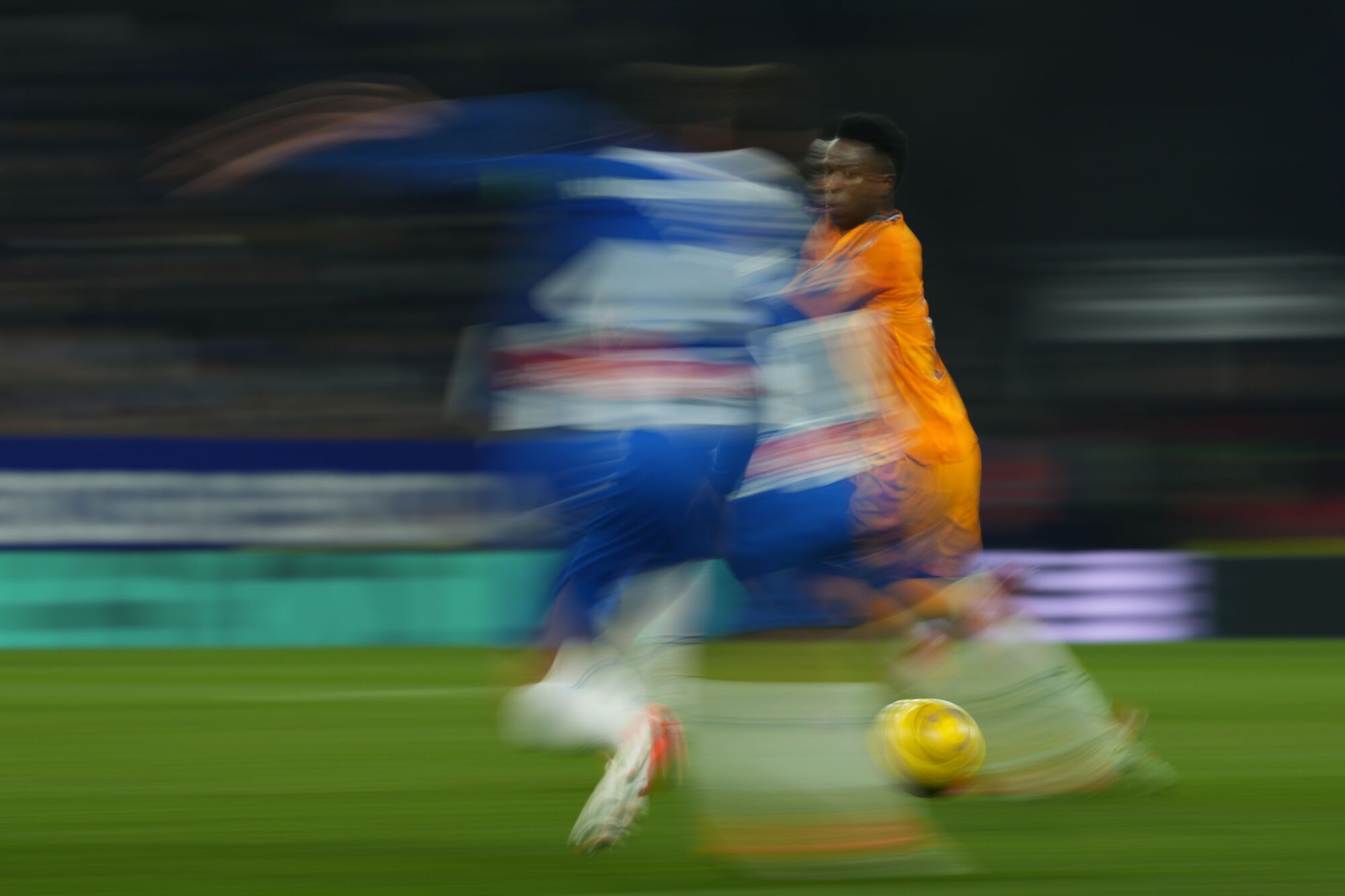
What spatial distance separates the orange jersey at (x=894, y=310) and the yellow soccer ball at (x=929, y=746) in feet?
1.67

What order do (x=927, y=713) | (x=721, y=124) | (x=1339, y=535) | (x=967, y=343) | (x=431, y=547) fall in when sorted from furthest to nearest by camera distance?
(x=967, y=343)
(x=1339, y=535)
(x=431, y=547)
(x=927, y=713)
(x=721, y=124)

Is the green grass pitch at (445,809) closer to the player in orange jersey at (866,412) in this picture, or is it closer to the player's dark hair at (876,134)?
the player in orange jersey at (866,412)

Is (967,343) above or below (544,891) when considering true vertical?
above

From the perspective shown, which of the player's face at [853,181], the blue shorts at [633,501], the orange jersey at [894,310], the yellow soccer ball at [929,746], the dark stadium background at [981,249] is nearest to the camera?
the blue shorts at [633,501]

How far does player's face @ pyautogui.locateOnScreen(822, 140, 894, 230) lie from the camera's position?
417 cm

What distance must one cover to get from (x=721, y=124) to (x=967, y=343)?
747 cm

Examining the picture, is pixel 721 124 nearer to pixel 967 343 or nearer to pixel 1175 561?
pixel 1175 561

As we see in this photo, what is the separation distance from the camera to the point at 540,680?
3.91 metres

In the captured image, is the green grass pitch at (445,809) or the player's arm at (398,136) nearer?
the green grass pitch at (445,809)

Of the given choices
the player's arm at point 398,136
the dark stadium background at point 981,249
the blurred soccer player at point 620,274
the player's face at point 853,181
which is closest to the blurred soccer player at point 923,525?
the player's face at point 853,181

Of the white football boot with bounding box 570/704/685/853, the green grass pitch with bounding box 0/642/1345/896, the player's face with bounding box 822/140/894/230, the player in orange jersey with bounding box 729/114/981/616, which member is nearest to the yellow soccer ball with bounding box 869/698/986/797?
the green grass pitch with bounding box 0/642/1345/896

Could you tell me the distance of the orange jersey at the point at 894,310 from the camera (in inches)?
150

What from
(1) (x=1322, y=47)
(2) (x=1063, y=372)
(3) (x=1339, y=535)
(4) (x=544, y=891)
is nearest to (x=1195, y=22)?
(1) (x=1322, y=47)

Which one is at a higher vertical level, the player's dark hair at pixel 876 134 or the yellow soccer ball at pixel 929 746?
the player's dark hair at pixel 876 134
